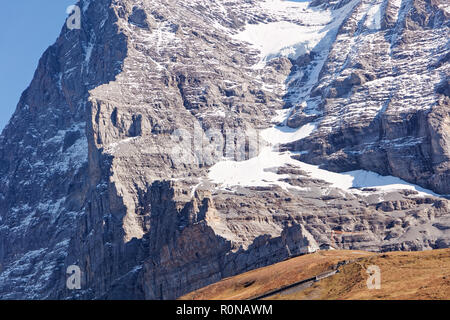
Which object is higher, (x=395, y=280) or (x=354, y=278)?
(x=354, y=278)

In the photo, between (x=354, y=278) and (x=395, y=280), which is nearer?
(x=395, y=280)

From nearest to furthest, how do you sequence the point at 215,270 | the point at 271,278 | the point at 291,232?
the point at 271,278 < the point at 291,232 < the point at 215,270

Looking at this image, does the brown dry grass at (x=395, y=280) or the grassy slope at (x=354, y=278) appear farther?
the grassy slope at (x=354, y=278)

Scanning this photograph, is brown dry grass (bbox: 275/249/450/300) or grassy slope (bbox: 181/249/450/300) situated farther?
grassy slope (bbox: 181/249/450/300)
